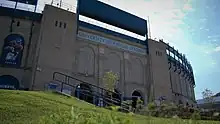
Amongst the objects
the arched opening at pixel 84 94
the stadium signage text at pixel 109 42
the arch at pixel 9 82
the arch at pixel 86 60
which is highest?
the stadium signage text at pixel 109 42

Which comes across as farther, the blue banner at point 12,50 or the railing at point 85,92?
the blue banner at point 12,50

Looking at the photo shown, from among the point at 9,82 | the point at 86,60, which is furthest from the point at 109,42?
the point at 9,82

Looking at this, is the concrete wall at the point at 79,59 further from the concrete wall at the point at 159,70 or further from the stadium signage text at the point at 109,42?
the concrete wall at the point at 159,70

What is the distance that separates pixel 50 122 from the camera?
2361mm

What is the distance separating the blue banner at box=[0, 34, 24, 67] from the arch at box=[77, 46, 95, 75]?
5.63 metres

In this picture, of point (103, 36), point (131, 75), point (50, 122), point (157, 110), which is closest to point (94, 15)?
point (103, 36)

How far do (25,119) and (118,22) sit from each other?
69.7 ft

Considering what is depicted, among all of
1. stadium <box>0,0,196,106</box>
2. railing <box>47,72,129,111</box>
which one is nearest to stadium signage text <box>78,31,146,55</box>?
stadium <box>0,0,196,106</box>

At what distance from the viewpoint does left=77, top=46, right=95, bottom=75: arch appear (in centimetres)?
2173

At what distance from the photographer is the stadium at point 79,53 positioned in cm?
1947

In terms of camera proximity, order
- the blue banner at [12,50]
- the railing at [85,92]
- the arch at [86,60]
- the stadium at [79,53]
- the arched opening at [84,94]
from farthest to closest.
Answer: the arch at [86,60]
the blue banner at [12,50]
the stadium at [79,53]
the arched opening at [84,94]
the railing at [85,92]

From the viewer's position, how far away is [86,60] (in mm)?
22281

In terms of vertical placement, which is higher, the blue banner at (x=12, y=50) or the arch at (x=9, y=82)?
the blue banner at (x=12, y=50)

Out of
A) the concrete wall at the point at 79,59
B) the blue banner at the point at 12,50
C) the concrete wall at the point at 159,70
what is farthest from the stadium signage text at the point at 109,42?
the blue banner at the point at 12,50
